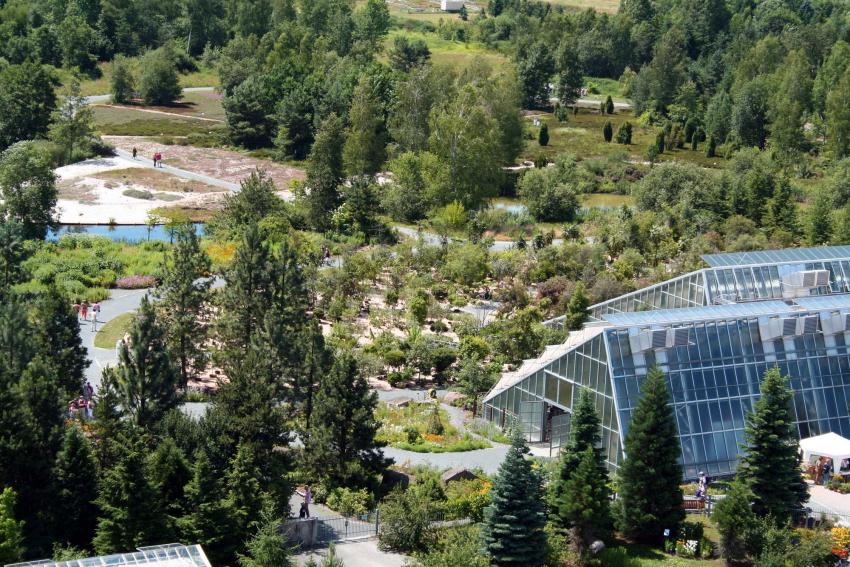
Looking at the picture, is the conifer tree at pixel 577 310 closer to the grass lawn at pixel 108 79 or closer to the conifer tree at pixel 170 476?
the conifer tree at pixel 170 476

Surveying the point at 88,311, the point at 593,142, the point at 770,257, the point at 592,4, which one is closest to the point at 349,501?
the point at 88,311

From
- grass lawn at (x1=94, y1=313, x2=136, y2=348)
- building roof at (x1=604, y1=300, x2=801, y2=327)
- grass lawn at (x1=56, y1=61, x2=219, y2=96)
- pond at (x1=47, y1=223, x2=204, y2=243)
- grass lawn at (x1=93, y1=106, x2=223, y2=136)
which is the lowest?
pond at (x1=47, y1=223, x2=204, y2=243)

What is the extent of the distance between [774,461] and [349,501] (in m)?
13.4

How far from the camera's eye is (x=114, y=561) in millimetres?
29250

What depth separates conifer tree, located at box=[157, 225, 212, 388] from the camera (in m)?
46.4

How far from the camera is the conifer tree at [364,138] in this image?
273 feet

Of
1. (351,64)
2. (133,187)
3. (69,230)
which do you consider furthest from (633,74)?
(69,230)

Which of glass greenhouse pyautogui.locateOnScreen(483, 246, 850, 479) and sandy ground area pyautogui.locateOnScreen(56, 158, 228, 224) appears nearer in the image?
glass greenhouse pyautogui.locateOnScreen(483, 246, 850, 479)

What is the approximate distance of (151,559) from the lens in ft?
97.2

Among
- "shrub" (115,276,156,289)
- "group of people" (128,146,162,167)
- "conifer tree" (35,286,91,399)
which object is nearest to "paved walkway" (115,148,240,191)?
"group of people" (128,146,162,167)

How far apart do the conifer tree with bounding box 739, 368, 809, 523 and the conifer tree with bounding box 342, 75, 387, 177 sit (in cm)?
4888

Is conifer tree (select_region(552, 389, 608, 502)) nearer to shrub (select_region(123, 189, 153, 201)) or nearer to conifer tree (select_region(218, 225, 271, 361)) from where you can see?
conifer tree (select_region(218, 225, 271, 361))

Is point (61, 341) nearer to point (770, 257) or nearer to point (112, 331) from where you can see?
point (112, 331)

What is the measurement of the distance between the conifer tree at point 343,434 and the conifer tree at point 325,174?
36551 mm
